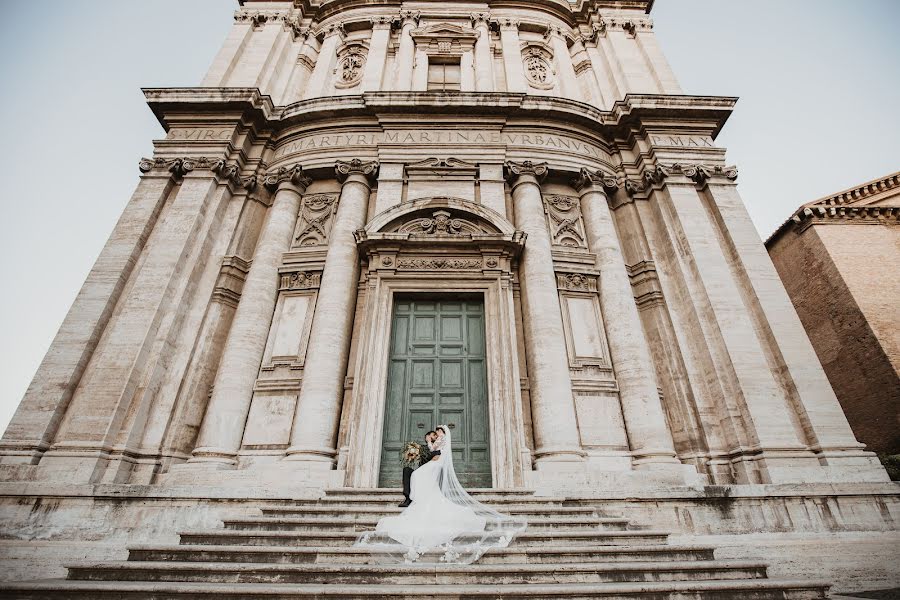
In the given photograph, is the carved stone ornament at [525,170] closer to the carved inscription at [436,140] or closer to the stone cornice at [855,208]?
the carved inscription at [436,140]

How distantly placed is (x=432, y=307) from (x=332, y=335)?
233 cm

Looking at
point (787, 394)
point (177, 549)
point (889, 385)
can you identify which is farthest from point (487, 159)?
point (889, 385)

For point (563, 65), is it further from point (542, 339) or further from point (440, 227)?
point (542, 339)

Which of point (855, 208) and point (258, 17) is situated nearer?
point (258, 17)

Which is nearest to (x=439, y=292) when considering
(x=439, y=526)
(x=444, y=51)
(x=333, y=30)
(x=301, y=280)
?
(x=301, y=280)

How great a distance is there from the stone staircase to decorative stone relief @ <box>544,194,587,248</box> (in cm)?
705

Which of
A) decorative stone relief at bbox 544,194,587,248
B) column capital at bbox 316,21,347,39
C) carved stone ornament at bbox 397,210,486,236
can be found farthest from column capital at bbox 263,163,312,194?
column capital at bbox 316,21,347,39

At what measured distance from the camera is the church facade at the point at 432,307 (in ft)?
26.4

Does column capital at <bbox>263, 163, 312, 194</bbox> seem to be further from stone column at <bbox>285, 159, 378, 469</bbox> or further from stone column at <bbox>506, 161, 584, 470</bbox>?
stone column at <bbox>506, 161, 584, 470</bbox>

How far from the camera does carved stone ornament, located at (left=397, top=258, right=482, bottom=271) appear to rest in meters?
10.0

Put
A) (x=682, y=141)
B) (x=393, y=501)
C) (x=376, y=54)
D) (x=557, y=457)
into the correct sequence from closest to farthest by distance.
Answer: (x=393, y=501) < (x=557, y=457) < (x=682, y=141) < (x=376, y=54)

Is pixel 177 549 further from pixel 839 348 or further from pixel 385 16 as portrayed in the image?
pixel 839 348

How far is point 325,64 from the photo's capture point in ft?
47.4

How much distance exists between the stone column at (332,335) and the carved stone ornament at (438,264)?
3.94ft
